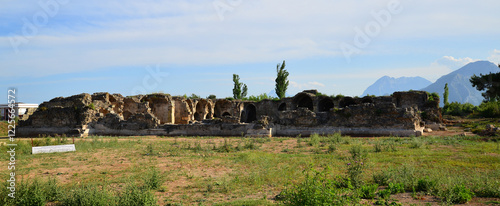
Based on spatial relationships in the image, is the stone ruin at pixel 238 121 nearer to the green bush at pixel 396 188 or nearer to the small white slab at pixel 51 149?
the small white slab at pixel 51 149

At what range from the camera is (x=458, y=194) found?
5.88 meters

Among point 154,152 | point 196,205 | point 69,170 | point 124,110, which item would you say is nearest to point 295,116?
point 154,152

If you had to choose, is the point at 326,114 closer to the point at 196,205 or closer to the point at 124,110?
the point at 196,205

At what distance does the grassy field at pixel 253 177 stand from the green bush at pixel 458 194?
15 mm

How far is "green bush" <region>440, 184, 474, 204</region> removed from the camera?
19.2 feet

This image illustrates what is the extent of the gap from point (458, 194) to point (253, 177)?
431 centimetres

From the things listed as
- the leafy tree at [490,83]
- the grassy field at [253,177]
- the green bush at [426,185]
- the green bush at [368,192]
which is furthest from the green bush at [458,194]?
the leafy tree at [490,83]

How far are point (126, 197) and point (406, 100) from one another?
3234cm

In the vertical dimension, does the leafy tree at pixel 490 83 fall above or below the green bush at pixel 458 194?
above

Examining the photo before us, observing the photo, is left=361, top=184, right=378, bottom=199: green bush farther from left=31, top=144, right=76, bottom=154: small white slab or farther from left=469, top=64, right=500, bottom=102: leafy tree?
left=469, top=64, right=500, bottom=102: leafy tree

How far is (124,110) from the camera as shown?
34.3 m

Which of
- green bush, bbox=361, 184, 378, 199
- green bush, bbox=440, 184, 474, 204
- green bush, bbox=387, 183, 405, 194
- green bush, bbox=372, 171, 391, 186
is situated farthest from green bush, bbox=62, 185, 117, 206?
green bush, bbox=440, 184, 474, 204

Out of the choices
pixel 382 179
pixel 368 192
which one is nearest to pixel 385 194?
pixel 368 192

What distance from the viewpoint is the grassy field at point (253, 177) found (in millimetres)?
5949
